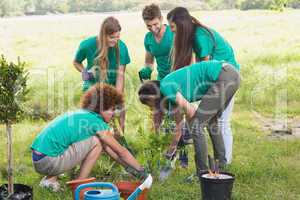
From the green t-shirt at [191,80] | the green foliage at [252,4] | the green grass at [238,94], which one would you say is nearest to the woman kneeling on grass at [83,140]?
the green grass at [238,94]

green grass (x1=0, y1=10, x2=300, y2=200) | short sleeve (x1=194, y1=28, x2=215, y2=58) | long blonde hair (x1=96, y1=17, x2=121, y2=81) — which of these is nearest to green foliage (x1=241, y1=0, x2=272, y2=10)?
green grass (x1=0, y1=10, x2=300, y2=200)

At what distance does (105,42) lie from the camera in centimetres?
569

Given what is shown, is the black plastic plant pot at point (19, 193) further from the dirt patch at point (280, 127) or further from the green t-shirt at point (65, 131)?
the dirt patch at point (280, 127)

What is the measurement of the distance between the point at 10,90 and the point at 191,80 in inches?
58.2

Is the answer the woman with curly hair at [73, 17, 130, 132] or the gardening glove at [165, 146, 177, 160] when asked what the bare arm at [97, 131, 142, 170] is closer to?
the gardening glove at [165, 146, 177, 160]

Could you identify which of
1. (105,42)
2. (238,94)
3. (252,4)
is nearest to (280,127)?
(238,94)

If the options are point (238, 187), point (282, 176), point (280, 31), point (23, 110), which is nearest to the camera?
point (23, 110)

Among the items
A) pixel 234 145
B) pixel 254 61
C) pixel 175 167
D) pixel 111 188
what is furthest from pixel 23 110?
pixel 254 61

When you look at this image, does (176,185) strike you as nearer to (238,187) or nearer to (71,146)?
(238,187)

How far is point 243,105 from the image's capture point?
8820mm

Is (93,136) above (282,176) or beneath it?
above

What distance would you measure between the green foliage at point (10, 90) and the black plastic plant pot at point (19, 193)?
0.54m

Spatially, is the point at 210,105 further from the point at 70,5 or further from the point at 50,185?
the point at 70,5

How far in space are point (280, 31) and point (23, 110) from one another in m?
13.3
